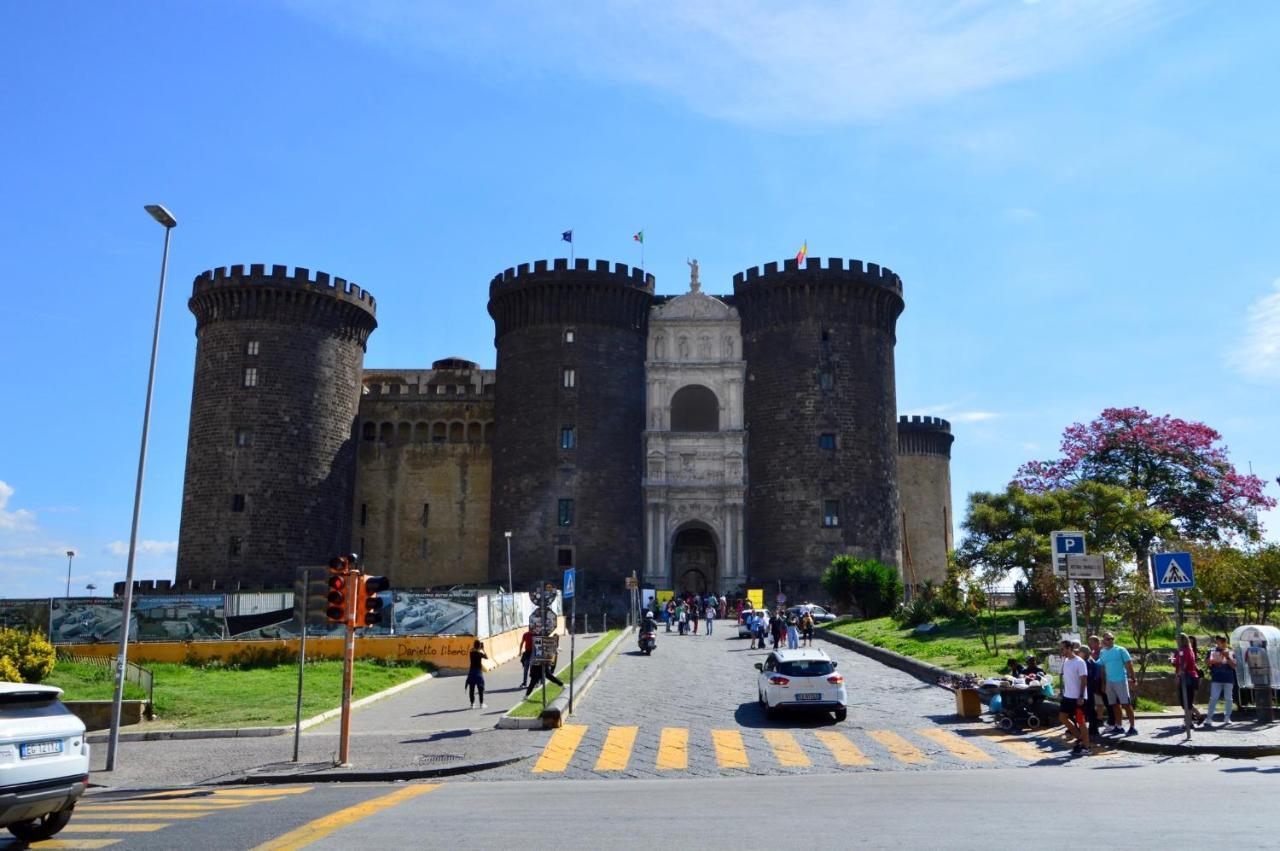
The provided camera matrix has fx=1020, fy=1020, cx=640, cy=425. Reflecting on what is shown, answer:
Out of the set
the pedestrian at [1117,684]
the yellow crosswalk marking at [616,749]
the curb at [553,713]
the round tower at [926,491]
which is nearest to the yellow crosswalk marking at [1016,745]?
the pedestrian at [1117,684]

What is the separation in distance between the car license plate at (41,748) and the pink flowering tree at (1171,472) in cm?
4177

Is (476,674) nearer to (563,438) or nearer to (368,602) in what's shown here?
(368,602)

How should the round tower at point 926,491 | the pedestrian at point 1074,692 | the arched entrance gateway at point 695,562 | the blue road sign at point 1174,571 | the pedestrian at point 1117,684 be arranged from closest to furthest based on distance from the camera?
the pedestrian at point 1074,692 < the pedestrian at point 1117,684 < the blue road sign at point 1174,571 < the arched entrance gateway at point 695,562 < the round tower at point 926,491

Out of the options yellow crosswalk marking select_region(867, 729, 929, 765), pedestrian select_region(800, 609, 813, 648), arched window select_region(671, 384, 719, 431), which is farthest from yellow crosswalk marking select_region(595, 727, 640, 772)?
arched window select_region(671, 384, 719, 431)

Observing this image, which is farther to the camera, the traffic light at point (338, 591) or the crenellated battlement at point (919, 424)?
the crenellated battlement at point (919, 424)

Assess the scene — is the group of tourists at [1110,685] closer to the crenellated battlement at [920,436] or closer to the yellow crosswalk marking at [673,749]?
the yellow crosswalk marking at [673,749]

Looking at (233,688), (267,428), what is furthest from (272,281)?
(233,688)

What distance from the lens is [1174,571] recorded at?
1556cm

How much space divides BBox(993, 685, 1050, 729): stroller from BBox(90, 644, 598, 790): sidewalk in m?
7.52

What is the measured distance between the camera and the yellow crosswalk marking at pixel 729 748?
541 inches

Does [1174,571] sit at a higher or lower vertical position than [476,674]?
higher

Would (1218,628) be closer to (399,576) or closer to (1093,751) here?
(1093,751)

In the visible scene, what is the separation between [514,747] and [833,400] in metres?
37.6

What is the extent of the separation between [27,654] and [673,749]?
45.3 ft
